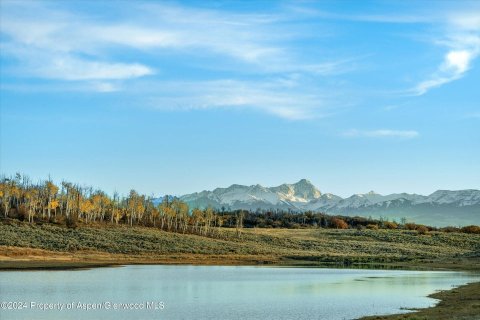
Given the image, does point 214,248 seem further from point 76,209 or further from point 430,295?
point 430,295

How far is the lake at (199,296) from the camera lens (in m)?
38.7

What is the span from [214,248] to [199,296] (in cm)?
7696

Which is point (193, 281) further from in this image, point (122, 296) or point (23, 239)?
point (23, 239)

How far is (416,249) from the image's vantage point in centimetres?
14612

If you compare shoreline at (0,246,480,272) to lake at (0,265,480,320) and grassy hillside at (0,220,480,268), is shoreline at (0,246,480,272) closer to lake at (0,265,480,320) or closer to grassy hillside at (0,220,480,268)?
grassy hillside at (0,220,480,268)

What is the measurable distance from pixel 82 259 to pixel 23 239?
16.6 metres

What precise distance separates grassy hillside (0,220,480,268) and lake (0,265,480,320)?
91.3ft

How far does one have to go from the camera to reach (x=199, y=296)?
4819 centimetres

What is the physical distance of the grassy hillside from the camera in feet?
334

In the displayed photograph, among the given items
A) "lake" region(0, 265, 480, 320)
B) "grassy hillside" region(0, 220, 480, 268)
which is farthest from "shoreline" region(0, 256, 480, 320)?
"lake" region(0, 265, 480, 320)

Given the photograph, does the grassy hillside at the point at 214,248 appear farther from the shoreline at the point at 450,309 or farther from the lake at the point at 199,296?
the shoreline at the point at 450,309

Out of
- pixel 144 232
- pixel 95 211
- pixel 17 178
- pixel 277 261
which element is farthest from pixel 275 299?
pixel 17 178

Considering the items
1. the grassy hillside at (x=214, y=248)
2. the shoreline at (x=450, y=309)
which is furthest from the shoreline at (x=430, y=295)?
the grassy hillside at (x=214, y=248)

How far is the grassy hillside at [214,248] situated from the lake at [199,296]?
2782cm
